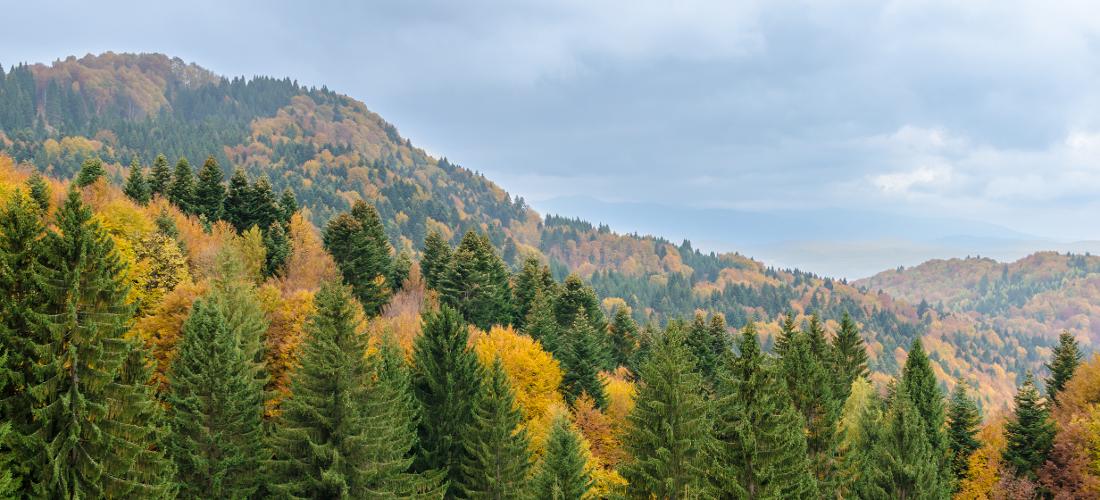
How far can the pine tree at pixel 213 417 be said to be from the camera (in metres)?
27.7

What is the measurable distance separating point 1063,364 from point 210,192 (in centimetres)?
8884

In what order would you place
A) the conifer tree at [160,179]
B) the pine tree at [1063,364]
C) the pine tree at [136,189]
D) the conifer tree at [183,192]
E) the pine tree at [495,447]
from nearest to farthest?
1. the pine tree at [495,447]
2. the pine tree at [1063,364]
3. the pine tree at [136,189]
4. the conifer tree at [183,192]
5. the conifer tree at [160,179]

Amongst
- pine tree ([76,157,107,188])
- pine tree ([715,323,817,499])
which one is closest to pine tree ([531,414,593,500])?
pine tree ([715,323,817,499])

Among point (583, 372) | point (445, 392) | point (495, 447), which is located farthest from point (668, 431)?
point (583, 372)

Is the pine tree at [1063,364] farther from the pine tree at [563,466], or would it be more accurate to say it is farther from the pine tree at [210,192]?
the pine tree at [210,192]

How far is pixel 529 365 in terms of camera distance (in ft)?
159

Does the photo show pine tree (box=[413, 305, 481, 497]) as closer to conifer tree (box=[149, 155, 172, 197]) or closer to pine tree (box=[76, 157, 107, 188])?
pine tree (box=[76, 157, 107, 188])

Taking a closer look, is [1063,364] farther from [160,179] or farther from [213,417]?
[160,179]

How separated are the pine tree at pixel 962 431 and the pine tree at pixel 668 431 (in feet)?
110

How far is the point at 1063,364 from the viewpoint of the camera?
184ft

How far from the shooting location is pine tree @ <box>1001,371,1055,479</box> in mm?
46969

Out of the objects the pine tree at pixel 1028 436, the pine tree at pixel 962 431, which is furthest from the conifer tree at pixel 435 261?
the pine tree at pixel 1028 436

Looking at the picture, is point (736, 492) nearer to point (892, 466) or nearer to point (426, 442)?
point (892, 466)

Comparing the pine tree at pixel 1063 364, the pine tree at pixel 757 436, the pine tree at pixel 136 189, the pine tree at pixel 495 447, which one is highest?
the pine tree at pixel 136 189
